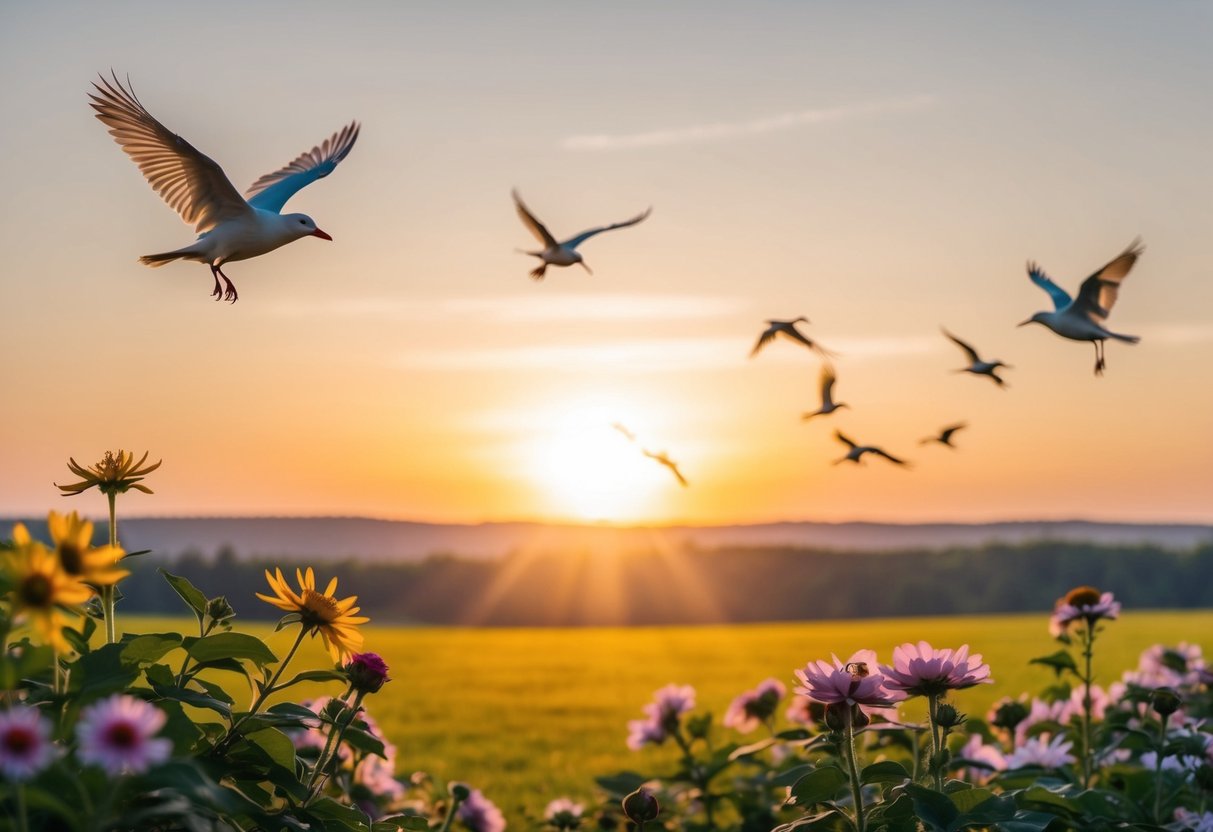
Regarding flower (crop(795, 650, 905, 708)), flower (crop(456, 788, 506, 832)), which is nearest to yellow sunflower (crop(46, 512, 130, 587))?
flower (crop(795, 650, 905, 708))

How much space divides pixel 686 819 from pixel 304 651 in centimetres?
1629

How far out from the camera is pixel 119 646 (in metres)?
2.04

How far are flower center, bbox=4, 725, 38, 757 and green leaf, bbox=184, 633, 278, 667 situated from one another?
85 centimetres

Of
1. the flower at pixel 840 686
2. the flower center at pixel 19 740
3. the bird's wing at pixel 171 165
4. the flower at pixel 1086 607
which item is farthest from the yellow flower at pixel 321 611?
the flower at pixel 1086 607

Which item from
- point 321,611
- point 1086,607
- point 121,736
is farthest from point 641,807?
point 1086,607

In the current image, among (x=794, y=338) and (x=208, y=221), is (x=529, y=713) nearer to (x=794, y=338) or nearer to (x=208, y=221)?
(x=794, y=338)

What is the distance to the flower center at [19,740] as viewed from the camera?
1345 mm

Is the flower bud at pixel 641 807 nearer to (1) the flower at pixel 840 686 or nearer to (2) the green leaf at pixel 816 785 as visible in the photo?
(2) the green leaf at pixel 816 785

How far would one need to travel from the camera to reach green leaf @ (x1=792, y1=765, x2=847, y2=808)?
243cm

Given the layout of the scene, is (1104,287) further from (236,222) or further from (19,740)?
(19,740)

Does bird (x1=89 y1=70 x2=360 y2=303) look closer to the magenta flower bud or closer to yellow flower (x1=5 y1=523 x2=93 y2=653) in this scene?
the magenta flower bud

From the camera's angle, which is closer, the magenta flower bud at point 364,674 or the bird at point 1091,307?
the magenta flower bud at point 364,674

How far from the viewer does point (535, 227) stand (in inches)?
183

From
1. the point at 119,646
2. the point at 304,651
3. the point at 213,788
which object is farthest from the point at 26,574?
the point at 304,651
